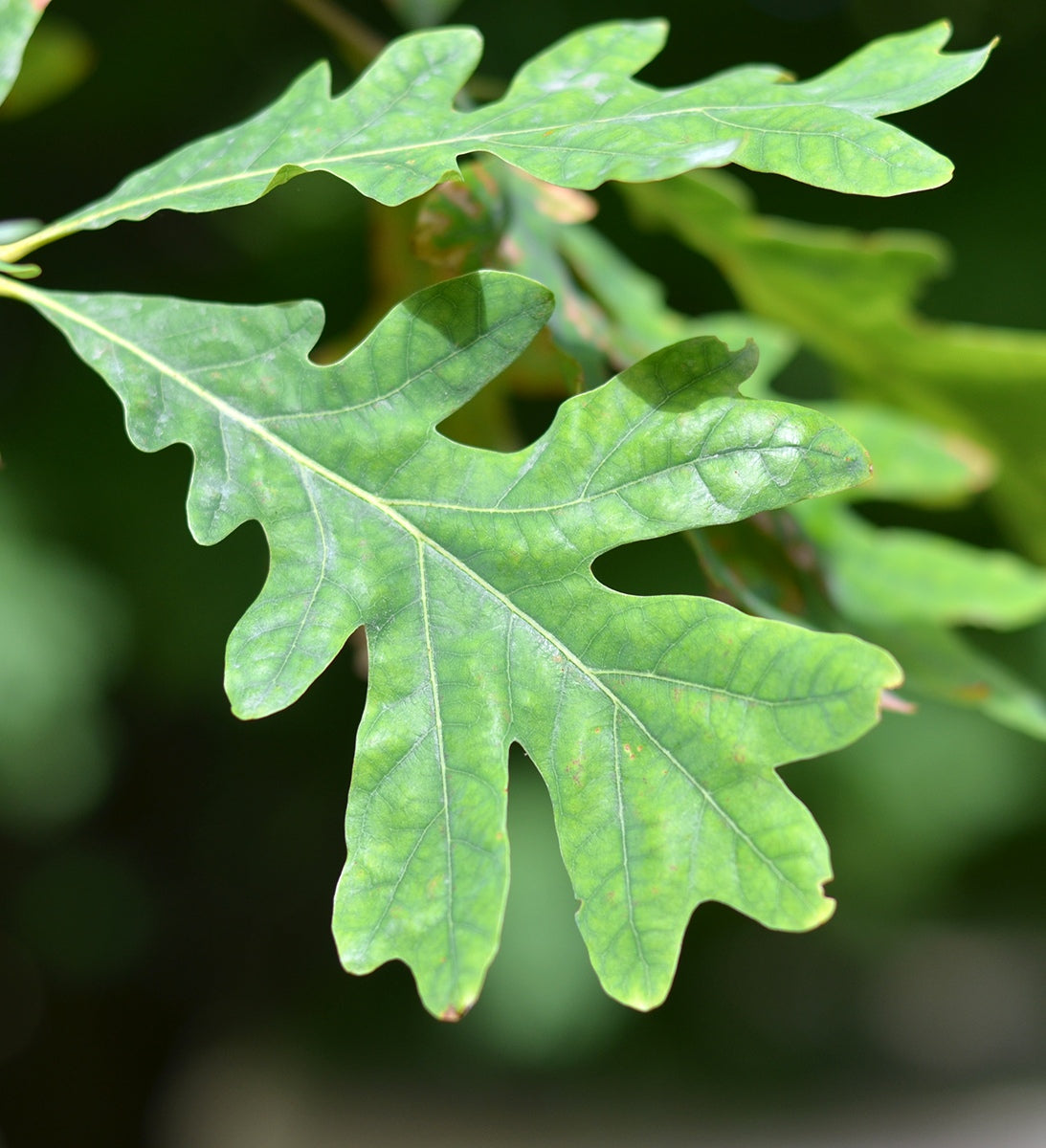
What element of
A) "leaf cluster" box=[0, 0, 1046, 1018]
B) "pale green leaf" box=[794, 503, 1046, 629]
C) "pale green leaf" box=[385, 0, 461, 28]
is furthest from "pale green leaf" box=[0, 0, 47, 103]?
"pale green leaf" box=[794, 503, 1046, 629]

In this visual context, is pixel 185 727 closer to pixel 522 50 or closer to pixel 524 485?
pixel 522 50

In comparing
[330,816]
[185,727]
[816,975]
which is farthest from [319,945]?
[816,975]

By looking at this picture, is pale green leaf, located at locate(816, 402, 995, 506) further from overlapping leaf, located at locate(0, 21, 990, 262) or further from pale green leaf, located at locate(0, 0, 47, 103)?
pale green leaf, located at locate(0, 0, 47, 103)

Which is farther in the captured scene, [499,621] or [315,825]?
[315,825]

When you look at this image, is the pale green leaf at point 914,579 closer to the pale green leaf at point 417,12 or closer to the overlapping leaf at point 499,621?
the overlapping leaf at point 499,621

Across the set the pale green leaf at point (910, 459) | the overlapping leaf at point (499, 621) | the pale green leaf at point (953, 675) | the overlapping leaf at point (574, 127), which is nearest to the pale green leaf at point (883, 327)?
the pale green leaf at point (910, 459)

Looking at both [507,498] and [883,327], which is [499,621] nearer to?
[507,498]

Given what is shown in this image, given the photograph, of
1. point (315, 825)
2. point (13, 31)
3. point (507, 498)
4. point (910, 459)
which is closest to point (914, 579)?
point (910, 459)
